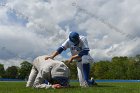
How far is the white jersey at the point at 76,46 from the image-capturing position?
14984 millimetres

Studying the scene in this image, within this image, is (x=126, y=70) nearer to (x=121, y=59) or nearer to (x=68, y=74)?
(x=121, y=59)

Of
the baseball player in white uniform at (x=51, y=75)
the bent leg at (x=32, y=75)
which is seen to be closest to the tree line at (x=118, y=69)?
the bent leg at (x=32, y=75)

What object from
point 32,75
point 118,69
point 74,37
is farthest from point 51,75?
point 118,69

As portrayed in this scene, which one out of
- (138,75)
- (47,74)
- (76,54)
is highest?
(138,75)

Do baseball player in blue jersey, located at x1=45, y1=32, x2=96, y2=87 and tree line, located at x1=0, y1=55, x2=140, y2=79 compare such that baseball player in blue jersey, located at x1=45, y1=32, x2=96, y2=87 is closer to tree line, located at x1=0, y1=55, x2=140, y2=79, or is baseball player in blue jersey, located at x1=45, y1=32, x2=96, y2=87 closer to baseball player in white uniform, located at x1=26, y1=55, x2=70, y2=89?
baseball player in white uniform, located at x1=26, y1=55, x2=70, y2=89

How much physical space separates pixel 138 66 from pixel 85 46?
136 meters

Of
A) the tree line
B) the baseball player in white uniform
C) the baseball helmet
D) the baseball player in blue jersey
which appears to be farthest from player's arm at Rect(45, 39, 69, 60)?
the tree line

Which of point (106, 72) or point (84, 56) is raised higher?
point (106, 72)

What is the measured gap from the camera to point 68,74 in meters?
14.6

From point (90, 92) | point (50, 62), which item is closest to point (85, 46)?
point (50, 62)

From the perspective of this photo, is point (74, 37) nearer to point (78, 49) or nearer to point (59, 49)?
point (78, 49)

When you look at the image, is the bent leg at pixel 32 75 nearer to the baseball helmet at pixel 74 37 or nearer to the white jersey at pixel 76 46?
the white jersey at pixel 76 46

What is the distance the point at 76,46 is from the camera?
1515 cm

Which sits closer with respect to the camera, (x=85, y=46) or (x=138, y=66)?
(x=85, y=46)
